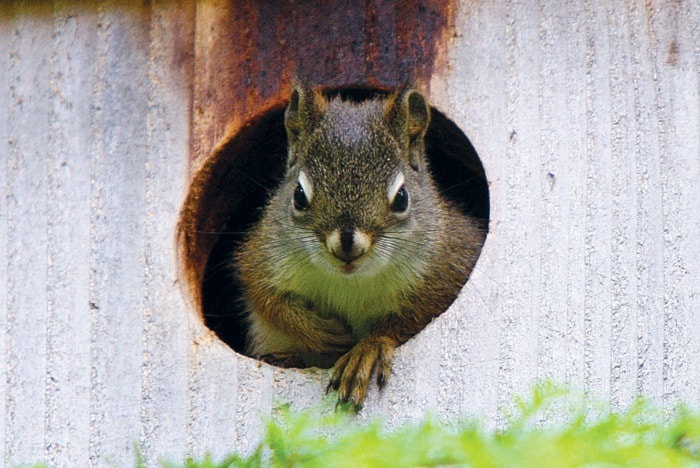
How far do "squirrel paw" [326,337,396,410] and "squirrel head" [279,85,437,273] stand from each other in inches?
7.9

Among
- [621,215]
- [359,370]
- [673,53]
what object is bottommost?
[359,370]

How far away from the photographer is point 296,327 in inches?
114

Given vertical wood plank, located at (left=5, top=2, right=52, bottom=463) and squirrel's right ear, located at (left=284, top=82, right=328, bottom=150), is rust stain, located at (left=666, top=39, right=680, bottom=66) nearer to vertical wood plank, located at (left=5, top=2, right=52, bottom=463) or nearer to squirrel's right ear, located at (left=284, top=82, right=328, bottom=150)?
squirrel's right ear, located at (left=284, top=82, right=328, bottom=150)

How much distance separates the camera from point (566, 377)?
244 cm

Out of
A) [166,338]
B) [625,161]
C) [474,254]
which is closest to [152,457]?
[166,338]

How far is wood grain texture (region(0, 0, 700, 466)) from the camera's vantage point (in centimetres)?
248

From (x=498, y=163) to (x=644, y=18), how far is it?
51 cm

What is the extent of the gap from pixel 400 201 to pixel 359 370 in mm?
454

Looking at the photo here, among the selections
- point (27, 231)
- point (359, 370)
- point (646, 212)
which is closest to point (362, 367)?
point (359, 370)

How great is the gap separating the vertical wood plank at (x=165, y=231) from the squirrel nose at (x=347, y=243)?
482 millimetres

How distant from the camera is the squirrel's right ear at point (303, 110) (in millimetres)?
2766

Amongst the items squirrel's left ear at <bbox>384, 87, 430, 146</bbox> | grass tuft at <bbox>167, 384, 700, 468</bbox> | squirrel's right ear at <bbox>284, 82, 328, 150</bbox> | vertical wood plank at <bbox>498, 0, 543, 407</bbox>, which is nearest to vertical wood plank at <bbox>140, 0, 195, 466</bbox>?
squirrel's right ear at <bbox>284, 82, 328, 150</bbox>

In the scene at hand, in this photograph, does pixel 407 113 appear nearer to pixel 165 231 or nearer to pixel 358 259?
pixel 358 259

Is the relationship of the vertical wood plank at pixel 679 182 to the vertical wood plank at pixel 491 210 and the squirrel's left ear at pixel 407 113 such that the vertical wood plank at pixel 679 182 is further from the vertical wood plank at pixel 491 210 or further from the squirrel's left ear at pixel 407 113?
the squirrel's left ear at pixel 407 113
